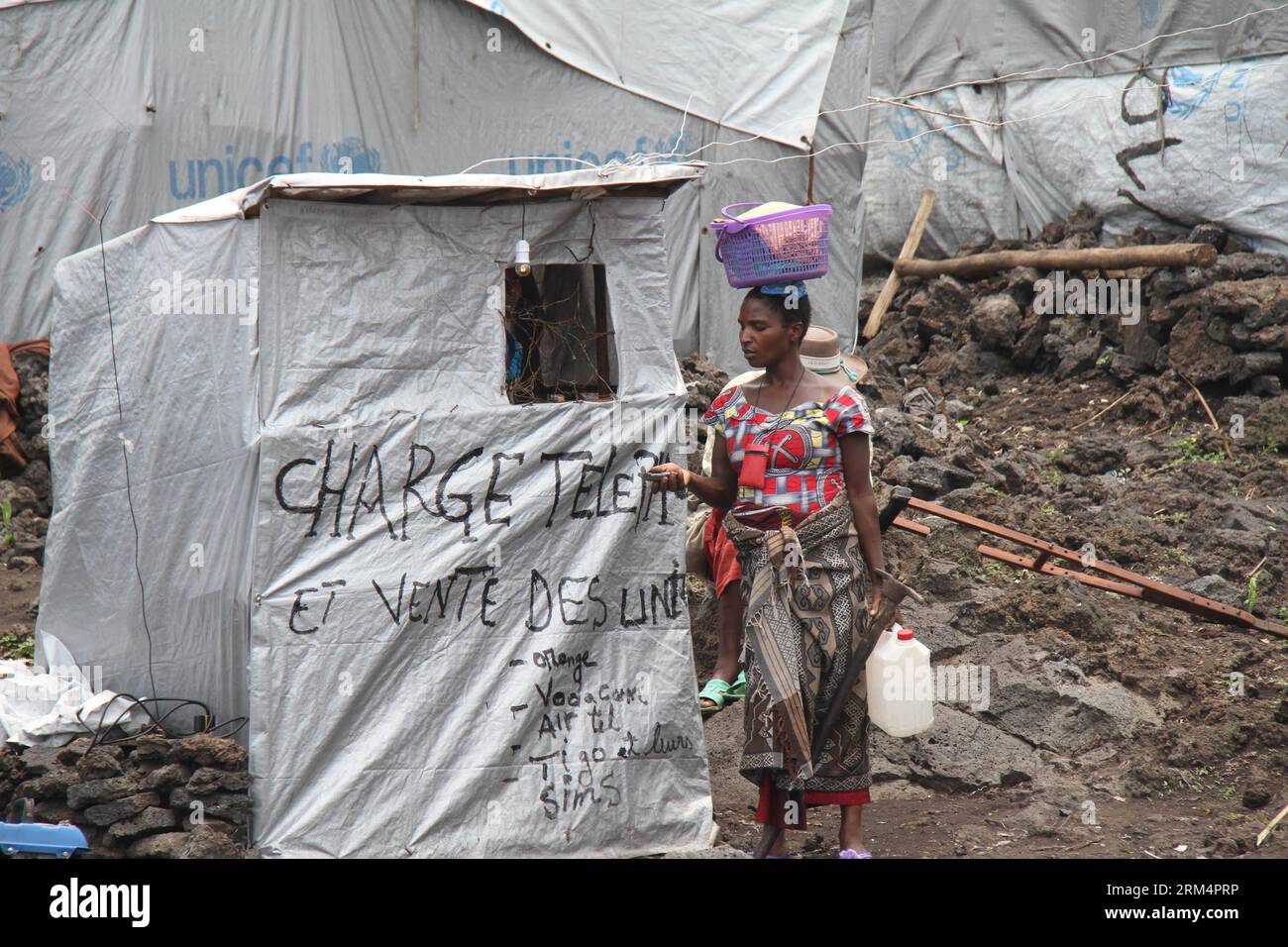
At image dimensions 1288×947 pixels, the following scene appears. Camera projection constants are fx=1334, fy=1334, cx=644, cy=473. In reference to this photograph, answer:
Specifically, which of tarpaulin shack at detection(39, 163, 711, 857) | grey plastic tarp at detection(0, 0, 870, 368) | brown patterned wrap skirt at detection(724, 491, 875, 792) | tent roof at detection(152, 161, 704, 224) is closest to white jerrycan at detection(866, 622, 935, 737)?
brown patterned wrap skirt at detection(724, 491, 875, 792)

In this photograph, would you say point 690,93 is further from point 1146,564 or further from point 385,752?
point 385,752

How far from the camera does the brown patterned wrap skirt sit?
388 centimetres

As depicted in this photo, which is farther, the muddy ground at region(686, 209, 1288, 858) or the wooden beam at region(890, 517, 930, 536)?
the wooden beam at region(890, 517, 930, 536)

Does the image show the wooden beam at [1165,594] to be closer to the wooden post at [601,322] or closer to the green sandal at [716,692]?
the green sandal at [716,692]

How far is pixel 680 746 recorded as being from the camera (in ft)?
14.7

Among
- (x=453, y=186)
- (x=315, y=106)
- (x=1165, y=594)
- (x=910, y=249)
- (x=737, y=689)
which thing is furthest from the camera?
(x=910, y=249)

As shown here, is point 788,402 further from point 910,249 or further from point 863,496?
point 910,249

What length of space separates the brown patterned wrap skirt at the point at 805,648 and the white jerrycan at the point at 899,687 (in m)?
0.04

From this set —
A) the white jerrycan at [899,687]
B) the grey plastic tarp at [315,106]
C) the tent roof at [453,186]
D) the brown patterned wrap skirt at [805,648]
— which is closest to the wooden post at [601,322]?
the tent roof at [453,186]

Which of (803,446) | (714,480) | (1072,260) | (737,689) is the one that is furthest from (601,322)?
(1072,260)

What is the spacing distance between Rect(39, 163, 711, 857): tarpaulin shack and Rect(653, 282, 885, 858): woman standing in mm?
568

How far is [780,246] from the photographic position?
3918 mm

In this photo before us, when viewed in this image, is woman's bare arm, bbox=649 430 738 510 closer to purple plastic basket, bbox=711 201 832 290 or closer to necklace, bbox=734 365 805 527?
necklace, bbox=734 365 805 527

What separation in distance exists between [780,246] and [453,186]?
1.05 meters
